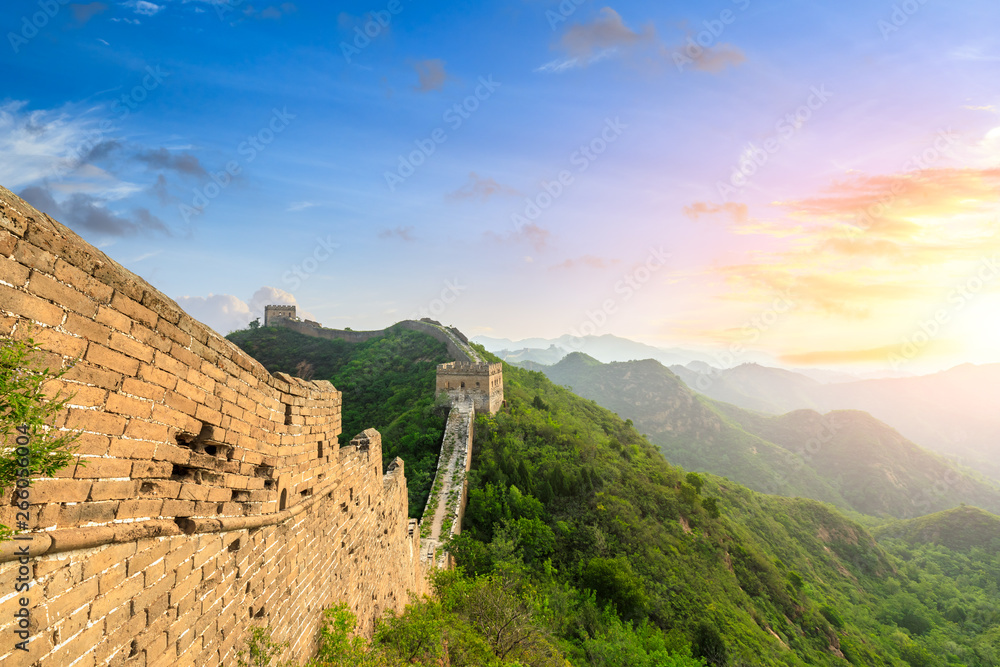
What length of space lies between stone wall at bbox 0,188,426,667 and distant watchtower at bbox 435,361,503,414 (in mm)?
22726

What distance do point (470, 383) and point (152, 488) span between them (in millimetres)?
25708

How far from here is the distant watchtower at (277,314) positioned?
63844mm

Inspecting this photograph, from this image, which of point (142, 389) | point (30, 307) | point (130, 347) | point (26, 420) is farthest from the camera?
point (142, 389)

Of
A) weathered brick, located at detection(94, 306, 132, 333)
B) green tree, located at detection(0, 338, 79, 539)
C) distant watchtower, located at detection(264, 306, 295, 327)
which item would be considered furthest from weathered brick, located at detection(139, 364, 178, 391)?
distant watchtower, located at detection(264, 306, 295, 327)

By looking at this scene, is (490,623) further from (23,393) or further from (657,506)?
(657,506)

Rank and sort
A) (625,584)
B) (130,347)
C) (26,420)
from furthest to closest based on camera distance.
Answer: (625,584) → (130,347) → (26,420)

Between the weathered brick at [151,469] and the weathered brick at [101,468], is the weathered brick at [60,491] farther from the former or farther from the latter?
the weathered brick at [151,469]

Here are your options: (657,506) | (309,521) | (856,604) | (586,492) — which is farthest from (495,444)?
(856,604)

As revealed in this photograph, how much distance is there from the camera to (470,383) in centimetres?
2900

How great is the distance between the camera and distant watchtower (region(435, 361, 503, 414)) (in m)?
28.8

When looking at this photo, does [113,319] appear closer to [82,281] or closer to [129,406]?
[82,281]

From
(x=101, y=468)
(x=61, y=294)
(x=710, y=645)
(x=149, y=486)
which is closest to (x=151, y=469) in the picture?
(x=149, y=486)

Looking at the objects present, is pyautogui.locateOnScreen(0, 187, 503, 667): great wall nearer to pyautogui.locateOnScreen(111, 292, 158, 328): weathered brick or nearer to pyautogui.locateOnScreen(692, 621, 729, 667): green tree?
pyautogui.locateOnScreen(111, 292, 158, 328): weathered brick

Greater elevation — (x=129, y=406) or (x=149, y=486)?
(x=129, y=406)
